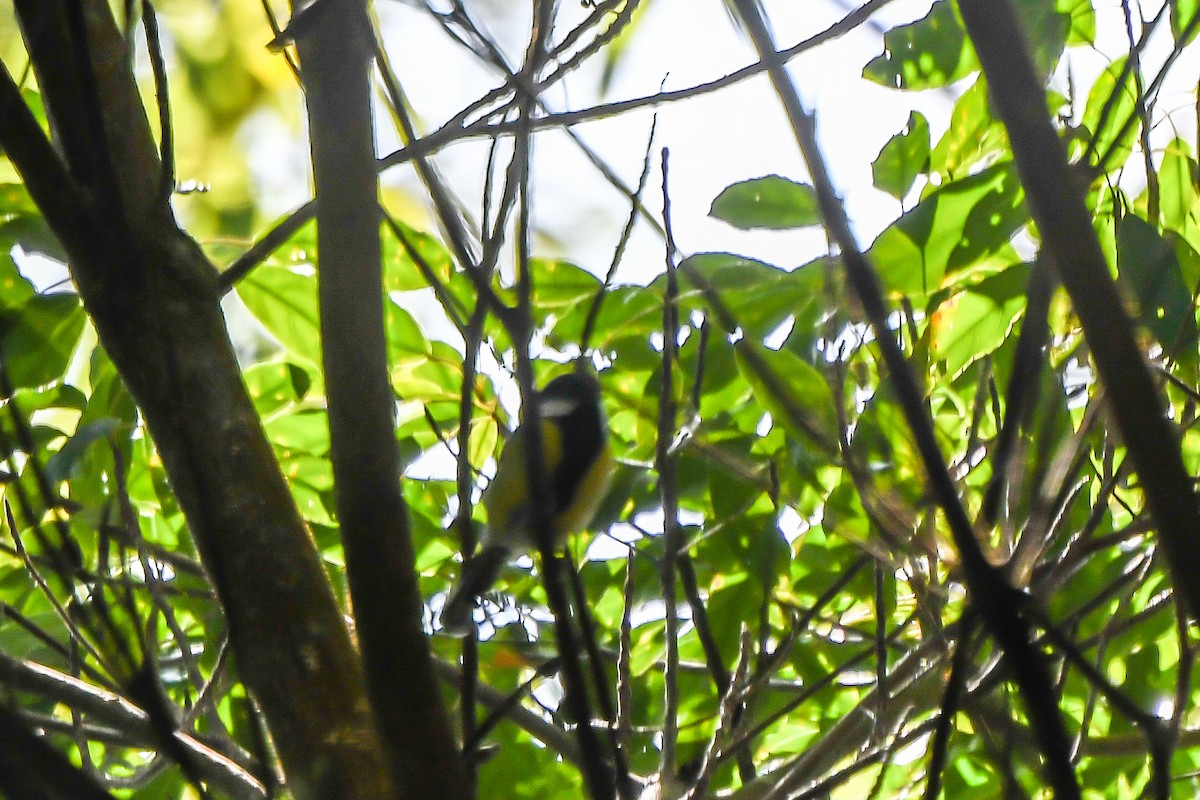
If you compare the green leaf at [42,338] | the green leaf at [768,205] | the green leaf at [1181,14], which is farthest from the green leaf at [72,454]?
the green leaf at [1181,14]

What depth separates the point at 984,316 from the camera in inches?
52.6

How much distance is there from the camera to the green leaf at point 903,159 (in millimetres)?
1409

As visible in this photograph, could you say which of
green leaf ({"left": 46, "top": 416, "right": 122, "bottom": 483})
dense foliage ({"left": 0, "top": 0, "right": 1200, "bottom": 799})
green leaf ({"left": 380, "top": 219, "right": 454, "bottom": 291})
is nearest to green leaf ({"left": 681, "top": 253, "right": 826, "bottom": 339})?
dense foliage ({"left": 0, "top": 0, "right": 1200, "bottom": 799})

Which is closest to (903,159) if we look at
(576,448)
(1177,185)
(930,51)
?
(930,51)

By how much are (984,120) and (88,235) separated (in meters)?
1.07

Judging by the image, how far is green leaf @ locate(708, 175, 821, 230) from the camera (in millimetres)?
1366

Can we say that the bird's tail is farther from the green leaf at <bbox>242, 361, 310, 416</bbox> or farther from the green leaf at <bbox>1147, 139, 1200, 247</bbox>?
the green leaf at <bbox>1147, 139, 1200, 247</bbox>

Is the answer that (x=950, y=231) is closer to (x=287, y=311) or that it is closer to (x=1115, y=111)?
(x=1115, y=111)

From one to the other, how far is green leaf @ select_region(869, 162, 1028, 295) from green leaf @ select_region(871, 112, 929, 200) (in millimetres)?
137

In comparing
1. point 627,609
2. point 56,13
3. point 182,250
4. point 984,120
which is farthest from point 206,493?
Result: point 984,120

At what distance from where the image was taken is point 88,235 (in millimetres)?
1163

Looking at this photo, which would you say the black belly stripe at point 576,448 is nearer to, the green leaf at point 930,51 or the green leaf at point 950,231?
the green leaf at point 950,231

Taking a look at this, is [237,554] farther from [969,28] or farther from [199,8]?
[199,8]

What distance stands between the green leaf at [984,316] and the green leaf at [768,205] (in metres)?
0.20
